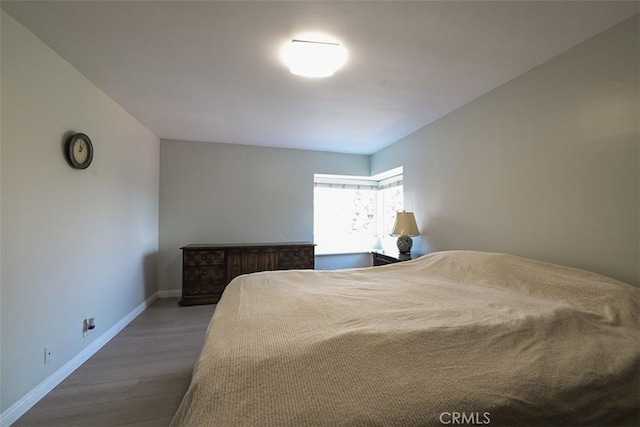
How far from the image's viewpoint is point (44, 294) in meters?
1.82

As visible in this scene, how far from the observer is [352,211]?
17.0ft

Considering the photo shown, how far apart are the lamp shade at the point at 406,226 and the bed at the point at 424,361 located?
5.65ft

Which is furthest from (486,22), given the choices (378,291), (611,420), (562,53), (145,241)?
(145,241)

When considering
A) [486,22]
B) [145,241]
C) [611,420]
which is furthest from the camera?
[145,241]

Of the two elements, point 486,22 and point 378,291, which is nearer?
point 486,22

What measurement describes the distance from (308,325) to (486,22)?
197 centimetres

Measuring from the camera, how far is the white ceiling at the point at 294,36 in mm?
1513

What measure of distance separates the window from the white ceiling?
2.03 m

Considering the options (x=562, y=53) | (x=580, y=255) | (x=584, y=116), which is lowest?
(x=580, y=255)

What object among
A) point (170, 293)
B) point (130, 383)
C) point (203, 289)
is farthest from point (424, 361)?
A: point (170, 293)

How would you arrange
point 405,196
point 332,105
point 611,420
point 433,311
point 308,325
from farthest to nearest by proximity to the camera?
point 405,196
point 332,105
point 433,311
point 308,325
point 611,420

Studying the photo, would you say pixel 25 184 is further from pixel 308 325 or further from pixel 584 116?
pixel 584 116

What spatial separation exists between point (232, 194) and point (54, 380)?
286 centimetres

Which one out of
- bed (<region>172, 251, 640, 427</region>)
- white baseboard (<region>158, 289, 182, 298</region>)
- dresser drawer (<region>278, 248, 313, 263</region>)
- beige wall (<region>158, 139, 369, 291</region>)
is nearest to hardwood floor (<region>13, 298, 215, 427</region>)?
bed (<region>172, 251, 640, 427</region>)
